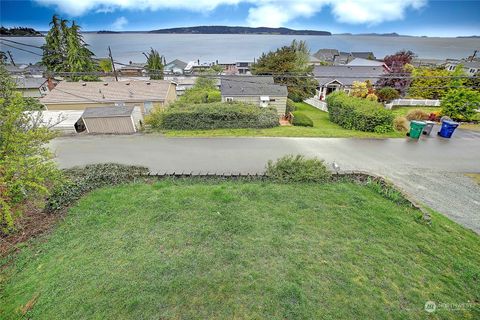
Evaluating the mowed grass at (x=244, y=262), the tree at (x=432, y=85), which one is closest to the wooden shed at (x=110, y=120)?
the mowed grass at (x=244, y=262)

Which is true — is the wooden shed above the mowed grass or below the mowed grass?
above

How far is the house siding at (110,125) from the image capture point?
15.6 meters

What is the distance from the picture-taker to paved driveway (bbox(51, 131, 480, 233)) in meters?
8.71

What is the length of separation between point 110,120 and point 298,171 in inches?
550

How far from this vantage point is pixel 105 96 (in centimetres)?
2053

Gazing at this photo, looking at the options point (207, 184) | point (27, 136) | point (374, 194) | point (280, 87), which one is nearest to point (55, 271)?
point (27, 136)

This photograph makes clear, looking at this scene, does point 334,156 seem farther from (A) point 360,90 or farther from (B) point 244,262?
(A) point 360,90

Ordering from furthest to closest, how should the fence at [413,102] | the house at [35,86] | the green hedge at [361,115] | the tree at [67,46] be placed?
the house at [35,86], the tree at [67,46], the fence at [413,102], the green hedge at [361,115]

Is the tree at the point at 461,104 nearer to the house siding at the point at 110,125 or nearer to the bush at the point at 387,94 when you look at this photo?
the bush at the point at 387,94

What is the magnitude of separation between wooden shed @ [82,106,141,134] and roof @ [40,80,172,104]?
16.7 ft

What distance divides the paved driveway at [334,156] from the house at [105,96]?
262 inches

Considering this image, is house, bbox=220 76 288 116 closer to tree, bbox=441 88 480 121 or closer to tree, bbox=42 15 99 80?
tree, bbox=441 88 480 121

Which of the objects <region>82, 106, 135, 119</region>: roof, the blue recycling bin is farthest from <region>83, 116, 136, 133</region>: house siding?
the blue recycling bin

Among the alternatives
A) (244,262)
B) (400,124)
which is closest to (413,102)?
(400,124)
